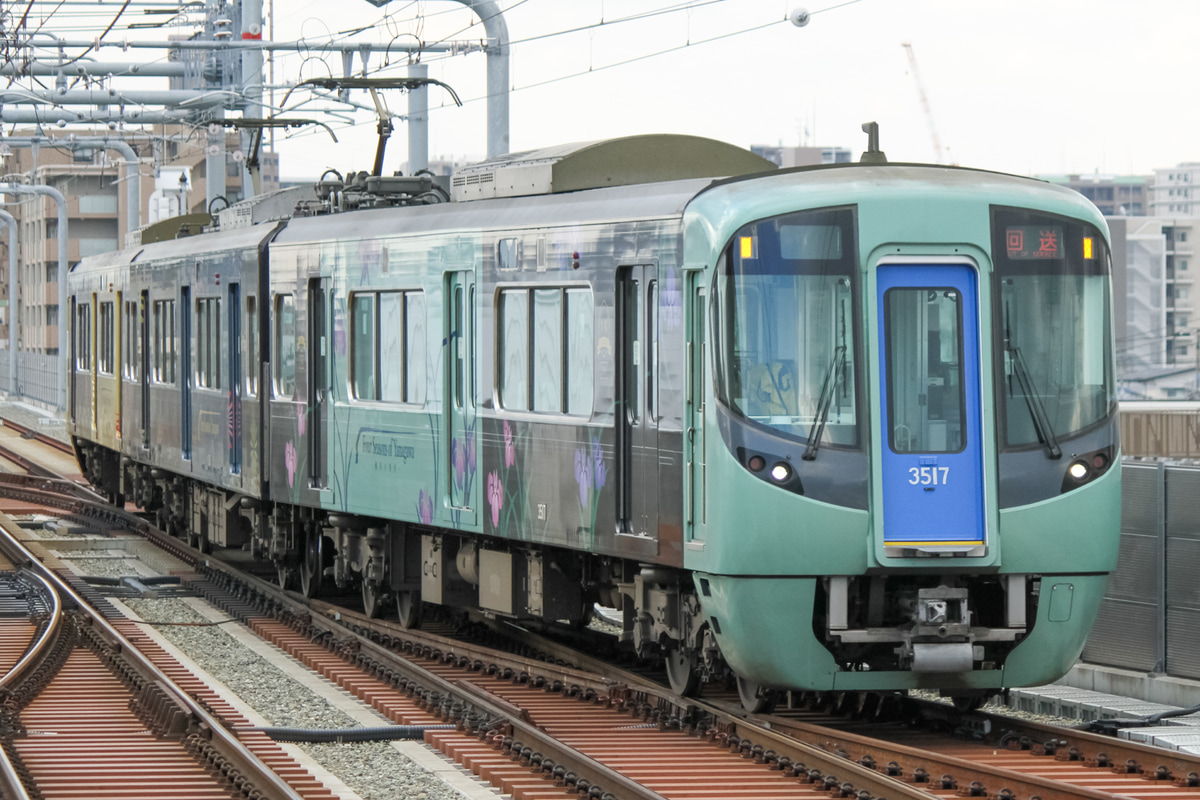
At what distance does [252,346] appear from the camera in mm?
17609

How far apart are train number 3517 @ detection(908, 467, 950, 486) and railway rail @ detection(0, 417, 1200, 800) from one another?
131 centimetres

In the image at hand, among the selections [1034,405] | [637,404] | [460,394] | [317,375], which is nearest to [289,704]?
[460,394]

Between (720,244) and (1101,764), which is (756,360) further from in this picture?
(1101,764)

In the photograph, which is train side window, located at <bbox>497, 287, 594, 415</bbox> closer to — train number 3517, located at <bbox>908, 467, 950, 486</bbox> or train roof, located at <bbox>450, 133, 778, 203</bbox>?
train roof, located at <bbox>450, 133, 778, 203</bbox>

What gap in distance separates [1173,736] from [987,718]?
37.4 inches

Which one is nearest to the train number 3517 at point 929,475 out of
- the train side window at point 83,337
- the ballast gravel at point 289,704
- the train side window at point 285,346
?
the ballast gravel at point 289,704

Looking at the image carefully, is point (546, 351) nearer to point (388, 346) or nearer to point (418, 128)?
point (388, 346)

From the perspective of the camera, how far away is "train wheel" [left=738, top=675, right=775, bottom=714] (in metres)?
10.8

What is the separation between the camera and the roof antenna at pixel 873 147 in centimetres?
1098

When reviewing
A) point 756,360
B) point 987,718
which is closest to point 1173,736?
point 987,718

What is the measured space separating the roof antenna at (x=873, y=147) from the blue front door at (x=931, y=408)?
940mm

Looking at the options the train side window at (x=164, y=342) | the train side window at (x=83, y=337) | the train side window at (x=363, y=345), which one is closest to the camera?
the train side window at (x=363, y=345)

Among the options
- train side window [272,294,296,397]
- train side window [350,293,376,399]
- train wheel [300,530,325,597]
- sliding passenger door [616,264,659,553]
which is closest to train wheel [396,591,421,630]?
train side window [350,293,376,399]

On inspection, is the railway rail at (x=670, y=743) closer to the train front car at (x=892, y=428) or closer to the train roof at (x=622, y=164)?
the train front car at (x=892, y=428)
